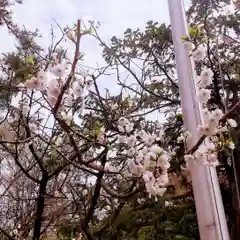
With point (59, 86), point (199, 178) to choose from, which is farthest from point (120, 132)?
point (59, 86)

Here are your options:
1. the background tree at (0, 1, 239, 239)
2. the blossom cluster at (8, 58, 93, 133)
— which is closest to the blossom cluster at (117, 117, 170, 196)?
the blossom cluster at (8, 58, 93, 133)

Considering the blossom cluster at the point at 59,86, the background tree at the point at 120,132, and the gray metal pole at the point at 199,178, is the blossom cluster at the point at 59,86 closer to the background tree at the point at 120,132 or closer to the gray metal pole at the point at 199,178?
the gray metal pole at the point at 199,178

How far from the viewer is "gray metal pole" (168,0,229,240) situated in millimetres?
1282

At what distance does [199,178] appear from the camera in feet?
4.47

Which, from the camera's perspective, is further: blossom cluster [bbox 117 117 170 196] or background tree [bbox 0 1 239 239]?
background tree [bbox 0 1 239 239]

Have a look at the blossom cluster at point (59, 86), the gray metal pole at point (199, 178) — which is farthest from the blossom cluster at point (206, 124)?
the blossom cluster at point (59, 86)

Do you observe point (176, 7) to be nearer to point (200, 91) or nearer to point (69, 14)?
point (200, 91)

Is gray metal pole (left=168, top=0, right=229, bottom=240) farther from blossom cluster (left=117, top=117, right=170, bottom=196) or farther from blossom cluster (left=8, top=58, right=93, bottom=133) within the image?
blossom cluster (left=8, top=58, right=93, bottom=133)

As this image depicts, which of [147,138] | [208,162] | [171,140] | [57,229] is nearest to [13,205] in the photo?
[57,229]

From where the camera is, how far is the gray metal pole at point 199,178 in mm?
1282

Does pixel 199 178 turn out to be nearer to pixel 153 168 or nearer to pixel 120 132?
pixel 153 168

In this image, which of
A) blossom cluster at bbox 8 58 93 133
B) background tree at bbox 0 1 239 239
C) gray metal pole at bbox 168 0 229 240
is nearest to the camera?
blossom cluster at bbox 8 58 93 133

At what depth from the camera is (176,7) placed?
171 centimetres

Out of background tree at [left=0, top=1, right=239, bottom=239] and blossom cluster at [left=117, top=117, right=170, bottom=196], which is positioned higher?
background tree at [left=0, top=1, right=239, bottom=239]
